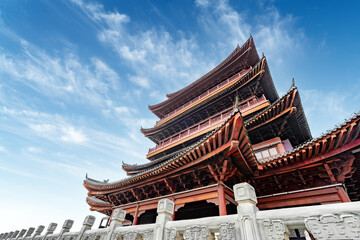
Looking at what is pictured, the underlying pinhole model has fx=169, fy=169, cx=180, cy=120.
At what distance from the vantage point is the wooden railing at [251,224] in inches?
82.4

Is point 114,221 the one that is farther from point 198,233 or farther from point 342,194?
point 342,194

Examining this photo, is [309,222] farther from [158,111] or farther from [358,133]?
[158,111]

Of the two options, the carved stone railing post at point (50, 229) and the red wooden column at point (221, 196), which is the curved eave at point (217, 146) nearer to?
the red wooden column at point (221, 196)

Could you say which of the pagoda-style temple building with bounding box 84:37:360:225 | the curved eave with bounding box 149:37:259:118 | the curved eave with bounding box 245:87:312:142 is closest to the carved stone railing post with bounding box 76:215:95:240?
the pagoda-style temple building with bounding box 84:37:360:225

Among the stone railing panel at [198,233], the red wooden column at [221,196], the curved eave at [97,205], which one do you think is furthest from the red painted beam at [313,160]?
the curved eave at [97,205]

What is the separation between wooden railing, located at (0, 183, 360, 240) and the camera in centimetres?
209

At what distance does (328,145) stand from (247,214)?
4246 millimetres

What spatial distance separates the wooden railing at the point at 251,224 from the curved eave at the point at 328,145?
3.48 metres

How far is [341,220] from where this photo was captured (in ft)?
6.83

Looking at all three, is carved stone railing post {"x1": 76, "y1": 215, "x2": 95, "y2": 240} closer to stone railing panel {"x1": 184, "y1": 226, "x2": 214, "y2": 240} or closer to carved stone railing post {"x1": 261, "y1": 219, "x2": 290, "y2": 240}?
stone railing panel {"x1": 184, "y1": 226, "x2": 214, "y2": 240}

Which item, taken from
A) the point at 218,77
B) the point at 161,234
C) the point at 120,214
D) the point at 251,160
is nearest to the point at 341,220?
the point at 161,234

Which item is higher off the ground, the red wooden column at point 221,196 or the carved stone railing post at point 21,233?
the red wooden column at point 221,196

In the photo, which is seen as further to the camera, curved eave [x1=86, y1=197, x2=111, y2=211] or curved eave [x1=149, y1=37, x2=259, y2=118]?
curved eave [x1=149, y1=37, x2=259, y2=118]

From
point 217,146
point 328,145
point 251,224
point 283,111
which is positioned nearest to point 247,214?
point 251,224
